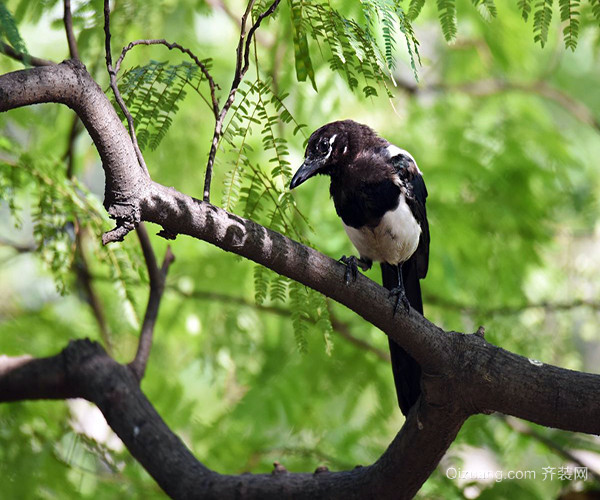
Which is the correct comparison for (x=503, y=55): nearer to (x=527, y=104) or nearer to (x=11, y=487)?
(x=527, y=104)

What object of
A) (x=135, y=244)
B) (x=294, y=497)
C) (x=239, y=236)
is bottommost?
(x=294, y=497)

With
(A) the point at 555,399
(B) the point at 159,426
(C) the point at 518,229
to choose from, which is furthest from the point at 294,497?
(C) the point at 518,229

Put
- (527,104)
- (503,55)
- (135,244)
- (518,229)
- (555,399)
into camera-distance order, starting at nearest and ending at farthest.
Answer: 1. (555,399)
2. (135,244)
3. (518,229)
4. (503,55)
5. (527,104)

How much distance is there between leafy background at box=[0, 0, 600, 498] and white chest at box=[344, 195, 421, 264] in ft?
1.59

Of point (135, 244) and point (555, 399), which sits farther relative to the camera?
point (135, 244)

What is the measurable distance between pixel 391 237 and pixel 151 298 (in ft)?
3.87

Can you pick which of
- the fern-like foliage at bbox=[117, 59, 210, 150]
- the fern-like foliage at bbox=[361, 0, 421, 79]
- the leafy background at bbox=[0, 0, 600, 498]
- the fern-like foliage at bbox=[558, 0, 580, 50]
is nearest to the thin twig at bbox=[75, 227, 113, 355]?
the leafy background at bbox=[0, 0, 600, 498]

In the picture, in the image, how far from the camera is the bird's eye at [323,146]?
359 cm

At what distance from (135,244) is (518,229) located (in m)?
2.89

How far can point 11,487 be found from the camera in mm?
3799

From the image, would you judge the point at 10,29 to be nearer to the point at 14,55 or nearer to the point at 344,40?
the point at 14,55

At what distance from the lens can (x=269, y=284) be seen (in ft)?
13.8

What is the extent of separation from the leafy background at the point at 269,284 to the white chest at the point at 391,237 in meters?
0.48

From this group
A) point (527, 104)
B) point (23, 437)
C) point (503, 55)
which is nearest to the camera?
point (23, 437)
